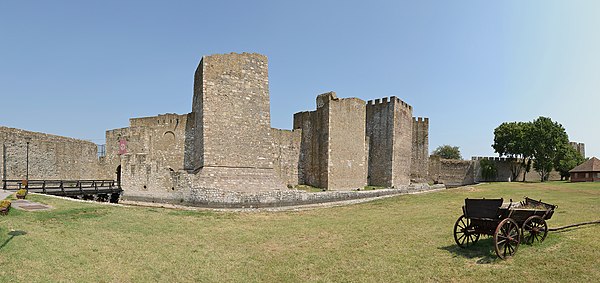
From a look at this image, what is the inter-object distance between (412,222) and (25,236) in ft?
40.0

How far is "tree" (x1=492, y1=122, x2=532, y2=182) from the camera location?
1721 inches

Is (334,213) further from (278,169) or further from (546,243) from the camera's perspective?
Result: (546,243)

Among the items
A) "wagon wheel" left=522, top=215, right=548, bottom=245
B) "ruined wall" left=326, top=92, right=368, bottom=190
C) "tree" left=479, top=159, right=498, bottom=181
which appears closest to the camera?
"wagon wheel" left=522, top=215, right=548, bottom=245

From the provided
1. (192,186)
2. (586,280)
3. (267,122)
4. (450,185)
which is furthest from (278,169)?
(450,185)

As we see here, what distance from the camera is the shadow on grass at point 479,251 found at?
7.75 metres

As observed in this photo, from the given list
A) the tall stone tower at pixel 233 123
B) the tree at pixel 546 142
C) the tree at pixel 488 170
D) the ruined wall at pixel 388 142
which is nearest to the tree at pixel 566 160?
the tree at pixel 546 142

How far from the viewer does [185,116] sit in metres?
24.8

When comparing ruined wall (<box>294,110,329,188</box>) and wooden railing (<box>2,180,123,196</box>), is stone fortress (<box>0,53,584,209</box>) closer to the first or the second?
ruined wall (<box>294,110,329,188</box>)

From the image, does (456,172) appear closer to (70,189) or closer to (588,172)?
(588,172)

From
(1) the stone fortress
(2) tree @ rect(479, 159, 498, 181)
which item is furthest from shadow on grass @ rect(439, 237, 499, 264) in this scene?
(2) tree @ rect(479, 159, 498, 181)

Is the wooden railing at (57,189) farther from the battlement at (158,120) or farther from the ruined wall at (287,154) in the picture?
the ruined wall at (287,154)

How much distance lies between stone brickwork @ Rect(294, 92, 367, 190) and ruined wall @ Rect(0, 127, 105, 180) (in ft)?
60.7

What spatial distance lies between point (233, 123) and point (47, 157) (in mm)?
16709

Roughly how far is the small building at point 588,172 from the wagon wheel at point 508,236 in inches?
1468
